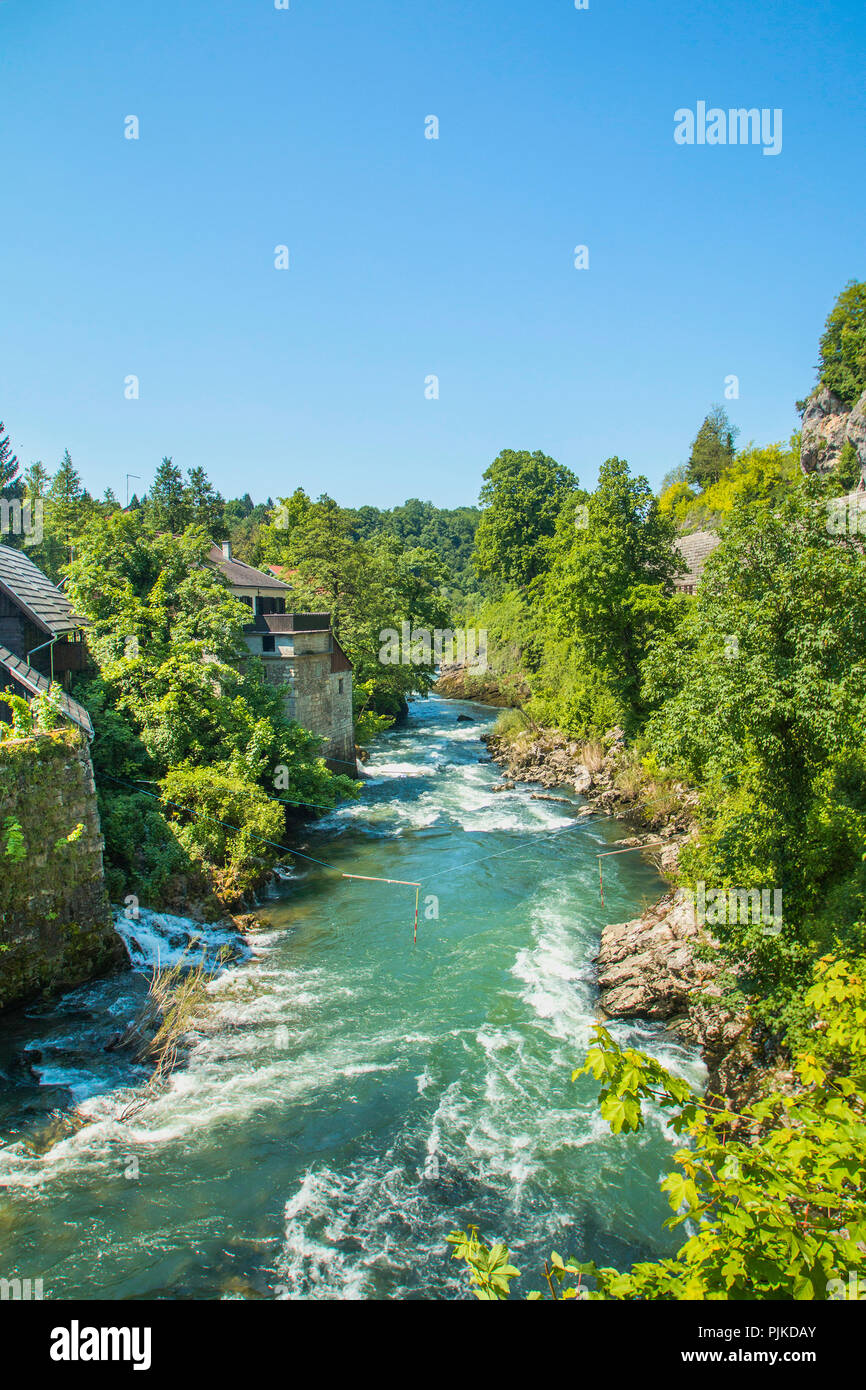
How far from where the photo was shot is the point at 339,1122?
9.91m

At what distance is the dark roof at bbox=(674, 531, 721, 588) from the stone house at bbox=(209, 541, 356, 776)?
1366 cm

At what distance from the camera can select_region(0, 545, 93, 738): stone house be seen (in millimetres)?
14078

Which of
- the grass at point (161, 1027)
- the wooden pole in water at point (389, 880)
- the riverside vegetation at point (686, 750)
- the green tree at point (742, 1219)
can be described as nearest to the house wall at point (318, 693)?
the riverside vegetation at point (686, 750)

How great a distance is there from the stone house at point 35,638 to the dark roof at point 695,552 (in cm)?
2136

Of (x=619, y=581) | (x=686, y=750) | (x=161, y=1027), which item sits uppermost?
(x=619, y=581)

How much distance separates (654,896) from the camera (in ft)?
55.1

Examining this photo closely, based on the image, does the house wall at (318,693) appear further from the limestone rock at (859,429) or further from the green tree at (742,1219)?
the limestone rock at (859,429)

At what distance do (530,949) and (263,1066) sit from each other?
5.64 m

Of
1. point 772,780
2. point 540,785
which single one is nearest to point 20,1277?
point 772,780

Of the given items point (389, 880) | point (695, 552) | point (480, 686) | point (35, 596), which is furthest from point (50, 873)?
point (480, 686)

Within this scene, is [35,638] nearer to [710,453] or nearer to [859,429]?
[859,429]

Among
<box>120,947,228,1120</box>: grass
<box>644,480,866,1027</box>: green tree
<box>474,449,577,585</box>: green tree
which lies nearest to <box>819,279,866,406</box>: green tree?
<box>474,449,577,585</box>: green tree

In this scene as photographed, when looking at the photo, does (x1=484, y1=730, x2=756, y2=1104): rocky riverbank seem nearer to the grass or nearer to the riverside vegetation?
the riverside vegetation

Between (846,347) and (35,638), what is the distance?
46.5 m
